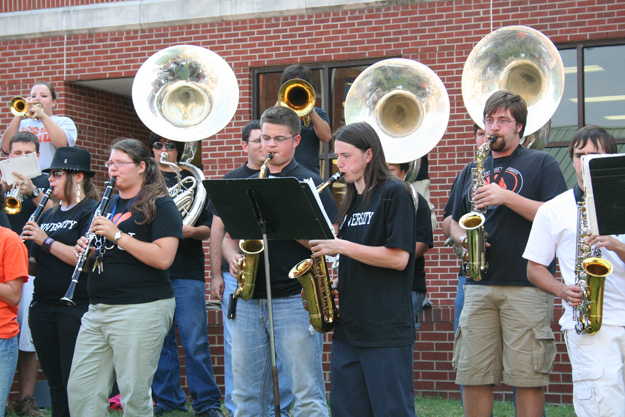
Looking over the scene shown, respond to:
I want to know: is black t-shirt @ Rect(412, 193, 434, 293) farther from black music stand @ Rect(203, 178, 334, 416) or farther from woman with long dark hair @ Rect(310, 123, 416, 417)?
black music stand @ Rect(203, 178, 334, 416)

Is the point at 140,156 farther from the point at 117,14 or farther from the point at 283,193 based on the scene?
the point at 117,14

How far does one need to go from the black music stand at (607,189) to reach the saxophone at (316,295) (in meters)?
1.64

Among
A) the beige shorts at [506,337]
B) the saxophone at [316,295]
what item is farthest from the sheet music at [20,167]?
the beige shorts at [506,337]

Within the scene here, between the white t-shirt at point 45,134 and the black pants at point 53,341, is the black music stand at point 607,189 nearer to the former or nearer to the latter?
the black pants at point 53,341

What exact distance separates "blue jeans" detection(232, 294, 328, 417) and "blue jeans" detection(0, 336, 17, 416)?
183 cm

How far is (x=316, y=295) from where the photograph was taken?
17.1ft

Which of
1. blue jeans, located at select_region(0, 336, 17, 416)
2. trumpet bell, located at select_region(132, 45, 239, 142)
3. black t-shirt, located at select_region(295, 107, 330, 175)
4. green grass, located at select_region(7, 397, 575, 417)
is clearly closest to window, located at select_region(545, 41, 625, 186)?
green grass, located at select_region(7, 397, 575, 417)

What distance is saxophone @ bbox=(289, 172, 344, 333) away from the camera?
5180 mm

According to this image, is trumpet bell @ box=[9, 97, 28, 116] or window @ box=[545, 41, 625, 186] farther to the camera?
window @ box=[545, 41, 625, 186]

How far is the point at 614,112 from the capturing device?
930 cm

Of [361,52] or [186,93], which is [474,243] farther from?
[361,52]

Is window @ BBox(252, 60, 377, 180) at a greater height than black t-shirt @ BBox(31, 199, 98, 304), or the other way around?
window @ BBox(252, 60, 377, 180)

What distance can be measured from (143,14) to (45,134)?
8.62 feet

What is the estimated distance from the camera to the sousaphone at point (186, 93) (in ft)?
27.2
